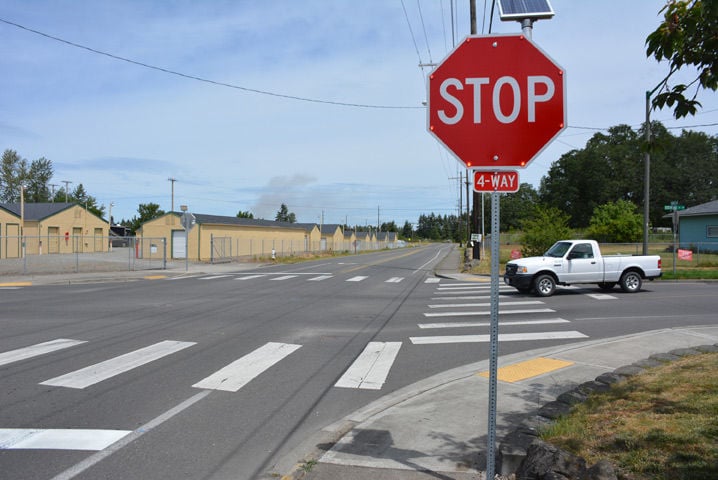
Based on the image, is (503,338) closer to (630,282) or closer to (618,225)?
(630,282)

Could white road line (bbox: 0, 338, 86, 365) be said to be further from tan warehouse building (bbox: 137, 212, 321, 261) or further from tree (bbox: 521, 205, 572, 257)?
tan warehouse building (bbox: 137, 212, 321, 261)

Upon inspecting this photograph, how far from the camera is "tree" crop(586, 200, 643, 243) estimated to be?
61625mm

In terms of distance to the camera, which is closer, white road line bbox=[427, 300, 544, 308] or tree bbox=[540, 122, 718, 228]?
white road line bbox=[427, 300, 544, 308]

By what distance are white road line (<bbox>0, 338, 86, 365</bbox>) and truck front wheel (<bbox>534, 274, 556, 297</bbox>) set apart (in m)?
12.9

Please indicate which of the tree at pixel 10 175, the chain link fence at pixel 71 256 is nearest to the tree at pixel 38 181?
the tree at pixel 10 175

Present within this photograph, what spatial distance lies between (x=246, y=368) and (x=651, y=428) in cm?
512

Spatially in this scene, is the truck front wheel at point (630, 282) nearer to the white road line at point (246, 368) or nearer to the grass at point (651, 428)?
the grass at point (651, 428)

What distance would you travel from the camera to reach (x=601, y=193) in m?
92.6

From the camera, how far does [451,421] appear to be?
5375 millimetres

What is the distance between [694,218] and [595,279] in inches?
1342

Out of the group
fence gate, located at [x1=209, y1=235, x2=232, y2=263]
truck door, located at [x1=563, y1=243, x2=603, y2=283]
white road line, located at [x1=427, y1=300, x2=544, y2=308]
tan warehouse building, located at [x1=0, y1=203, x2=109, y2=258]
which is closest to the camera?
white road line, located at [x1=427, y1=300, x2=544, y2=308]

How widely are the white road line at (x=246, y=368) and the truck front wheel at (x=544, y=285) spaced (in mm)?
10124

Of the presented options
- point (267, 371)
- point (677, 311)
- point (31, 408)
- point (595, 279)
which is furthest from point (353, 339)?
point (595, 279)

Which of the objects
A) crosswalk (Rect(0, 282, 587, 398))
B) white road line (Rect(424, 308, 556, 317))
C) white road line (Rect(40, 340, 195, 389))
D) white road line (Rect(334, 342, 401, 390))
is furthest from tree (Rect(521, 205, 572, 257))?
white road line (Rect(40, 340, 195, 389))
